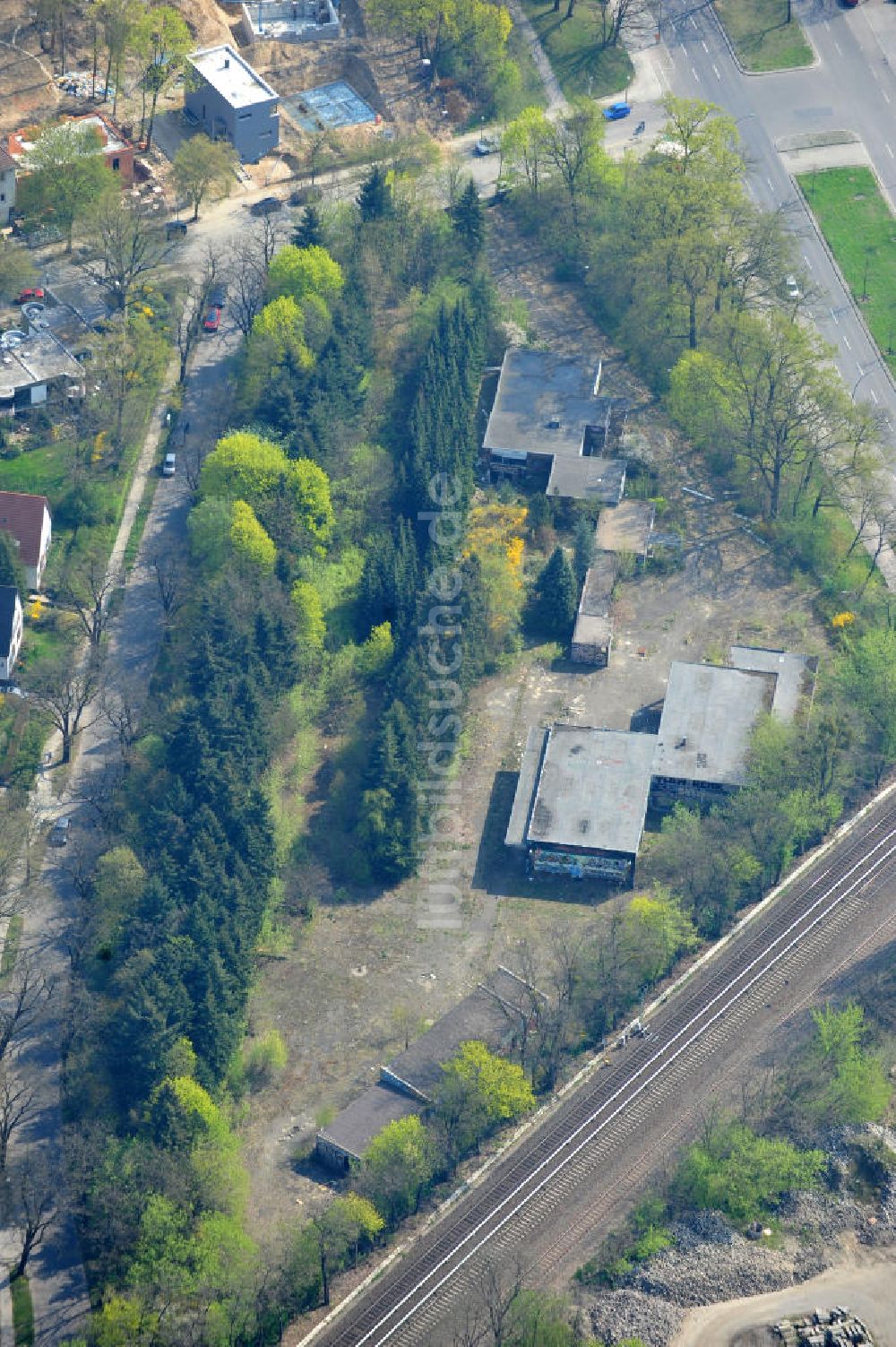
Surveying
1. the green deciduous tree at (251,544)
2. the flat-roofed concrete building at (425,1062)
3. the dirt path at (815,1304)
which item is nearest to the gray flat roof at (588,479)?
the green deciduous tree at (251,544)

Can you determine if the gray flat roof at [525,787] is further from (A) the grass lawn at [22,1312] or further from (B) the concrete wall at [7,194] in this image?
(B) the concrete wall at [7,194]

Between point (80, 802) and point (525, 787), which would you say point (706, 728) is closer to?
point (525, 787)

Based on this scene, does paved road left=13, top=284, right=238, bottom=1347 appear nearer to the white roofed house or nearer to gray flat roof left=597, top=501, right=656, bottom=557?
the white roofed house

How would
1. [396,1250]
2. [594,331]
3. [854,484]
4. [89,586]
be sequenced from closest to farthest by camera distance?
[396,1250]
[89,586]
[854,484]
[594,331]

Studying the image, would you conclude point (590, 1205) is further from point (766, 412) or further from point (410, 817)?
point (766, 412)

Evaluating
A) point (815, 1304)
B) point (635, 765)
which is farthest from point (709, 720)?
point (815, 1304)

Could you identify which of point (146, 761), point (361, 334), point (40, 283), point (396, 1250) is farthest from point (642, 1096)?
point (40, 283)
